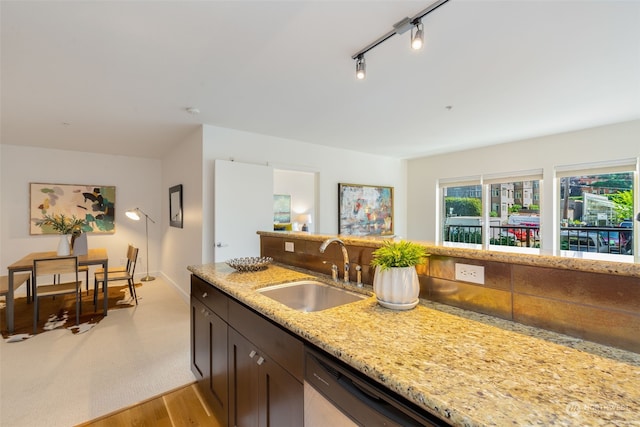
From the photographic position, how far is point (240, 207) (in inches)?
145

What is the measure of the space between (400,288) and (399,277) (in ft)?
0.15

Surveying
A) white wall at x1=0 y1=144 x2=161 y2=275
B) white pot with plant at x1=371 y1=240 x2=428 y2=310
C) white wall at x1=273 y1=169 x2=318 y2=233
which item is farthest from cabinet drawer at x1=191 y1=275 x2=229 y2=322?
white wall at x1=273 y1=169 x2=318 y2=233

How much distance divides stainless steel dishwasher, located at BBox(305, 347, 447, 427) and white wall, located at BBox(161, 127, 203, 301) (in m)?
2.97

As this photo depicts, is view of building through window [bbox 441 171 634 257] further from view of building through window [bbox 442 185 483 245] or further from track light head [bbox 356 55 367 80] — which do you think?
track light head [bbox 356 55 367 80]

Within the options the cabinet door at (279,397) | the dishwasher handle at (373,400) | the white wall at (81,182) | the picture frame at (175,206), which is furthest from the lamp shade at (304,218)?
the dishwasher handle at (373,400)

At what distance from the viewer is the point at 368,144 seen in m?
4.70

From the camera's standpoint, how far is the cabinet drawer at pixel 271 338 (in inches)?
41.9

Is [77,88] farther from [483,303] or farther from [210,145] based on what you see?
[483,303]

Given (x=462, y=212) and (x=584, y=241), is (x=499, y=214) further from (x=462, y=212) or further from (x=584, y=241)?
(x=584, y=241)

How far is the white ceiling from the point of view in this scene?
64.4 inches

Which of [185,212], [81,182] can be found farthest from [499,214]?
[81,182]

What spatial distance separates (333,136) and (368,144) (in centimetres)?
78

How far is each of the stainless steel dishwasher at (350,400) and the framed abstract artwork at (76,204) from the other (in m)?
5.61

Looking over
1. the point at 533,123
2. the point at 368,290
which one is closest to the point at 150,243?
the point at 368,290
